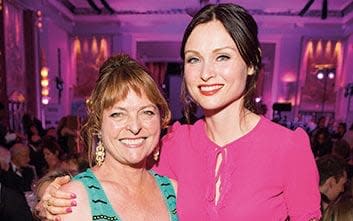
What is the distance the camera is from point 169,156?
5.00 ft

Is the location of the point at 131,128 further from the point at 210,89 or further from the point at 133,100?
the point at 210,89

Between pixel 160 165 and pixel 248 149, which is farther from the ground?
pixel 248 149

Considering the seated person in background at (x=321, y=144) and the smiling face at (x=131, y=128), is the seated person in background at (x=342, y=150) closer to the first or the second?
the seated person in background at (x=321, y=144)

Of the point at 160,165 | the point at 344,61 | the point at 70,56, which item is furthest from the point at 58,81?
the point at 160,165

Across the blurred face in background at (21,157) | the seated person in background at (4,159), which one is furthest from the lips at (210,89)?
the blurred face in background at (21,157)

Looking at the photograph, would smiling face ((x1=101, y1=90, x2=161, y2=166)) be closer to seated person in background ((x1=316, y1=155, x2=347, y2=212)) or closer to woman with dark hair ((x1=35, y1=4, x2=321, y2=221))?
woman with dark hair ((x1=35, y1=4, x2=321, y2=221))

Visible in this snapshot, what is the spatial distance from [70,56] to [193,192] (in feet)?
37.2

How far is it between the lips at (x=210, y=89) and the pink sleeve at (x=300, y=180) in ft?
1.05

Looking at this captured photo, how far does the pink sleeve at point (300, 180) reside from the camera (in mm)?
1288

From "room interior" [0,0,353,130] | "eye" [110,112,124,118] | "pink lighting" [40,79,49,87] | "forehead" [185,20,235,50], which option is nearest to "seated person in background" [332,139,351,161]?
"forehead" [185,20,235,50]

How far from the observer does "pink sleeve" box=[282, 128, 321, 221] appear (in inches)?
50.7

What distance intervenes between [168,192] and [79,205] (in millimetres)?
377

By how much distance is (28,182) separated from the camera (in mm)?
4004

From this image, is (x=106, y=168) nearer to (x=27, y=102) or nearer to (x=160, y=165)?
(x=160, y=165)
